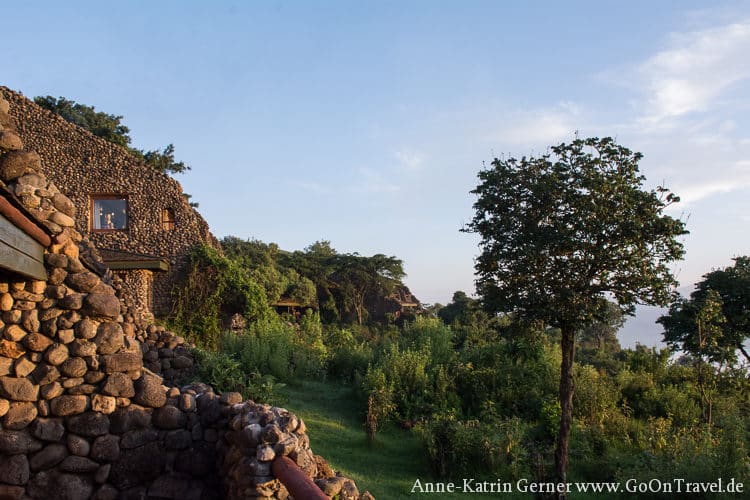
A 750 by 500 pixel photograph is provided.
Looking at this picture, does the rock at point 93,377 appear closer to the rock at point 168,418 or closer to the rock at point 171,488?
the rock at point 168,418

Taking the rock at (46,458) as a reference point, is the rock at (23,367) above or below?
above

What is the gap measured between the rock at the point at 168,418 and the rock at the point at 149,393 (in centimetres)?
7

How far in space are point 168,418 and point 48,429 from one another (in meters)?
0.90

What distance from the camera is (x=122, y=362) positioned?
16.0 feet

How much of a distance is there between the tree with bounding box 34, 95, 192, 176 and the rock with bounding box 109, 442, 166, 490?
2420 cm

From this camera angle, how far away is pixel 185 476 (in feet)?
15.8

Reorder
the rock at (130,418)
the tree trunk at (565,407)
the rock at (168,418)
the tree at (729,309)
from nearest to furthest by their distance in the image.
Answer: the rock at (130,418), the rock at (168,418), the tree trunk at (565,407), the tree at (729,309)

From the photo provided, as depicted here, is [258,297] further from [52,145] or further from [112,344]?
[112,344]

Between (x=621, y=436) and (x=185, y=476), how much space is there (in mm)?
8078

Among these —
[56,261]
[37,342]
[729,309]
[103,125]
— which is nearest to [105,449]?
[37,342]

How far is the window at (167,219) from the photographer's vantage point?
18062 mm

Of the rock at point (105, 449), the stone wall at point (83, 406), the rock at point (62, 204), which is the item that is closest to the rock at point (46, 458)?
the stone wall at point (83, 406)

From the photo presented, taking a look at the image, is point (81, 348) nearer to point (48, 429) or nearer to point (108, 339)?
point (108, 339)

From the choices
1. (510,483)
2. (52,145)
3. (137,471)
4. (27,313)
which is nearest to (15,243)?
(27,313)
